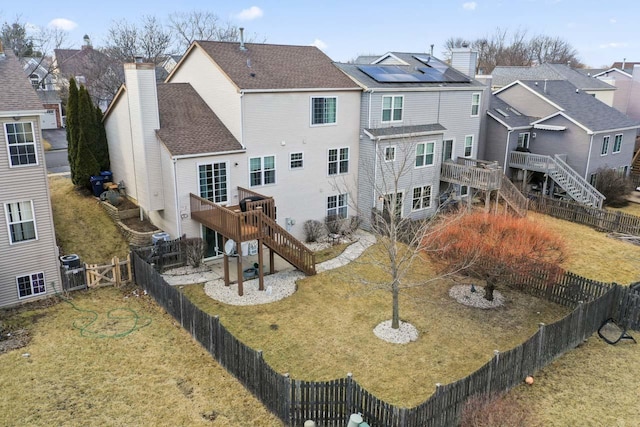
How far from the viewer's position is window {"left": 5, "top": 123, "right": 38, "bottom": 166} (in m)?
16.3

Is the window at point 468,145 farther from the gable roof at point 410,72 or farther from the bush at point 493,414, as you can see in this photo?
the bush at point 493,414

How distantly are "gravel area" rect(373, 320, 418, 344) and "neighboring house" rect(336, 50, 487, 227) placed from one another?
8.61 meters

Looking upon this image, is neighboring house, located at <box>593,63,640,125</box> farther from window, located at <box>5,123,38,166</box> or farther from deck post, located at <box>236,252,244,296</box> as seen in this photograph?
window, located at <box>5,123,38,166</box>

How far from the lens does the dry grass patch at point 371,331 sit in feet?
45.9

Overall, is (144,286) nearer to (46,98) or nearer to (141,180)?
(141,180)

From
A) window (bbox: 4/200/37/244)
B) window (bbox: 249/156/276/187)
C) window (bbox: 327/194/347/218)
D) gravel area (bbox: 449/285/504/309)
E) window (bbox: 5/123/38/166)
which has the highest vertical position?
window (bbox: 5/123/38/166)

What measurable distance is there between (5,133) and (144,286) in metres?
7.15

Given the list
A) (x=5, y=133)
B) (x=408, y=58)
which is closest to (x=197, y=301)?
(x=5, y=133)

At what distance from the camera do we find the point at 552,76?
1956 inches

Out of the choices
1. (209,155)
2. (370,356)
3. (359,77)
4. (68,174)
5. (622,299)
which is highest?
(359,77)

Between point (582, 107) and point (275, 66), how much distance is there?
2511 cm

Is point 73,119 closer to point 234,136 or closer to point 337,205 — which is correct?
point 234,136

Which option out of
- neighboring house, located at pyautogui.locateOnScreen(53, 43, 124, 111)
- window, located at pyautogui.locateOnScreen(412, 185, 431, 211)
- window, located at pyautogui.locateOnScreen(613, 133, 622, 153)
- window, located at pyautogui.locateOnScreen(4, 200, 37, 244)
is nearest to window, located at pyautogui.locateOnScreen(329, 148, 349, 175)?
window, located at pyautogui.locateOnScreen(412, 185, 431, 211)

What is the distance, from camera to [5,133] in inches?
636
